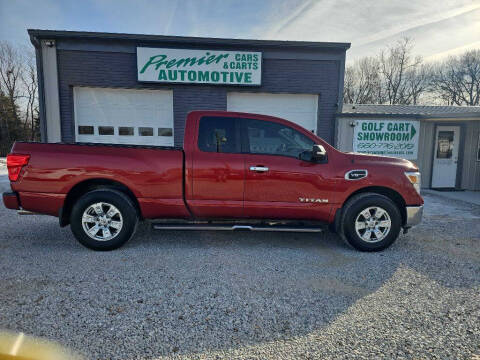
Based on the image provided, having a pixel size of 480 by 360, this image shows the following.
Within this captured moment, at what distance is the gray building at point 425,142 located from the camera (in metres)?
10.3

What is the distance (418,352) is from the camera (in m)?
2.10

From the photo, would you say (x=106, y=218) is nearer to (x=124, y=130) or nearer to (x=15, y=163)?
(x=15, y=163)

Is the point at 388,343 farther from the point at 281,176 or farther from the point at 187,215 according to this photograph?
the point at 187,215

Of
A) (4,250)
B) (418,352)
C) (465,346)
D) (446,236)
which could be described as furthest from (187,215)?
(446,236)

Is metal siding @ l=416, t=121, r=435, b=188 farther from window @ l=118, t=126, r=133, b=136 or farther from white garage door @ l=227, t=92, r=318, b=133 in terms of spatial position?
window @ l=118, t=126, r=133, b=136

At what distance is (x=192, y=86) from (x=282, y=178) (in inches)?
299

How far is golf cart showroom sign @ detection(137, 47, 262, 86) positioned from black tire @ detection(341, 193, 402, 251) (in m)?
7.48

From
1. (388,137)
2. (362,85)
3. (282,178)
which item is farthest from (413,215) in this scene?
(362,85)

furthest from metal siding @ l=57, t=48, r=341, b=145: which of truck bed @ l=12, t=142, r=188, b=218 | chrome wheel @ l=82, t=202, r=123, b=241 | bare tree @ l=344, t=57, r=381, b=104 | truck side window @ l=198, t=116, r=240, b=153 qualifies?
bare tree @ l=344, t=57, r=381, b=104

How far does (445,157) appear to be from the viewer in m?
10.5

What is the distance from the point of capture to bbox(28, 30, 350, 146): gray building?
10.0m

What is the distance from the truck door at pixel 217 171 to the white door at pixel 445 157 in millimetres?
9668

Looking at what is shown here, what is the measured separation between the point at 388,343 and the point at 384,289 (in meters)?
0.96

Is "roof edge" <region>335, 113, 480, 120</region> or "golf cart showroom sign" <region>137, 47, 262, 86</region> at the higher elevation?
"golf cart showroom sign" <region>137, 47, 262, 86</region>
